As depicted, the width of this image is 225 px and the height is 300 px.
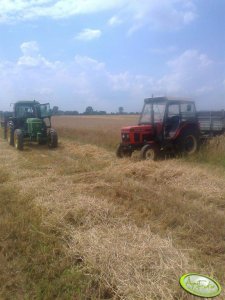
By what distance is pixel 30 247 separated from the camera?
13.8ft

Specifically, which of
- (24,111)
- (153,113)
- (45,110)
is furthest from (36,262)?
(24,111)

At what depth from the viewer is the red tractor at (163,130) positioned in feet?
35.3

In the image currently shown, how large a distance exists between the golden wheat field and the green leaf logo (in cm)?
21

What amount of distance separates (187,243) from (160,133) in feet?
22.2

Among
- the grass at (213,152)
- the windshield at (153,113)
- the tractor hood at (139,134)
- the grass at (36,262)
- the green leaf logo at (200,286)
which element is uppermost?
the windshield at (153,113)

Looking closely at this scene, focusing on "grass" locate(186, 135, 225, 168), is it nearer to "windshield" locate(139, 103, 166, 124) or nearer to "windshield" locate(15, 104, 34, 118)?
"windshield" locate(139, 103, 166, 124)

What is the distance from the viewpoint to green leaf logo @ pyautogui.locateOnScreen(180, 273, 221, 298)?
9.04 feet

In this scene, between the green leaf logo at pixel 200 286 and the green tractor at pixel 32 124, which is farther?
the green tractor at pixel 32 124

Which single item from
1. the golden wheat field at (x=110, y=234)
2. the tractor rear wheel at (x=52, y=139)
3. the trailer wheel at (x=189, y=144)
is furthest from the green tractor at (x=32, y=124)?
the golden wheat field at (x=110, y=234)

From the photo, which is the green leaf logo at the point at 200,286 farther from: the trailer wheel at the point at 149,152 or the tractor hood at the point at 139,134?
the tractor hood at the point at 139,134

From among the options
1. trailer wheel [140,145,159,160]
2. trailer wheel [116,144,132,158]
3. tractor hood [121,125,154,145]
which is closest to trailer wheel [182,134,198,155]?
trailer wheel [140,145,159,160]

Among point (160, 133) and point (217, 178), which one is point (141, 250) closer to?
point (217, 178)

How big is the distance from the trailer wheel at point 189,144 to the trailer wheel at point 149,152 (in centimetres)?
102

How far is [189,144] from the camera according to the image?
1134 cm
